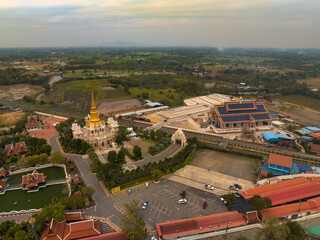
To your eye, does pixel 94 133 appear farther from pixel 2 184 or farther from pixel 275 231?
pixel 275 231

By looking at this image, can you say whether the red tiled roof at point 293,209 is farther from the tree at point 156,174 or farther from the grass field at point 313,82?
the grass field at point 313,82

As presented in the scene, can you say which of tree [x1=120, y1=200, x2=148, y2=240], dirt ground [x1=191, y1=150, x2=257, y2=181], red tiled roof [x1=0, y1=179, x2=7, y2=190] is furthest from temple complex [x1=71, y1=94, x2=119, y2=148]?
→ tree [x1=120, y1=200, x2=148, y2=240]

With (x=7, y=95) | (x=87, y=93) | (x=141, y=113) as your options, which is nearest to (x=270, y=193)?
(x=141, y=113)

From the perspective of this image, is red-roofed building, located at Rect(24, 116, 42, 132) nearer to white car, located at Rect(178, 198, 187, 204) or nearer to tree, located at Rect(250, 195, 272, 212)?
white car, located at Rect(178, 198, 187, 204)

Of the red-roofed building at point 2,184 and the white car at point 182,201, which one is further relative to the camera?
the red-roofed building at point 2,184

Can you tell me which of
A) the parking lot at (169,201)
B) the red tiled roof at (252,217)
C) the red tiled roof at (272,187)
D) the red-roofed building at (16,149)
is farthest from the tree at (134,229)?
the red-roofed building at (16,149)

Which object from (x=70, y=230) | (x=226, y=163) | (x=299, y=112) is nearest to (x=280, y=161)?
(x=226, y=163)

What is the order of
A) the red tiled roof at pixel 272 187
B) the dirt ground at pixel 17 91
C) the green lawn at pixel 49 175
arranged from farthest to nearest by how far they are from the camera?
the dirt ground at pixel 17 91, the green lawn at pixel 49 175, the red tiled roof at pixel 272 187
